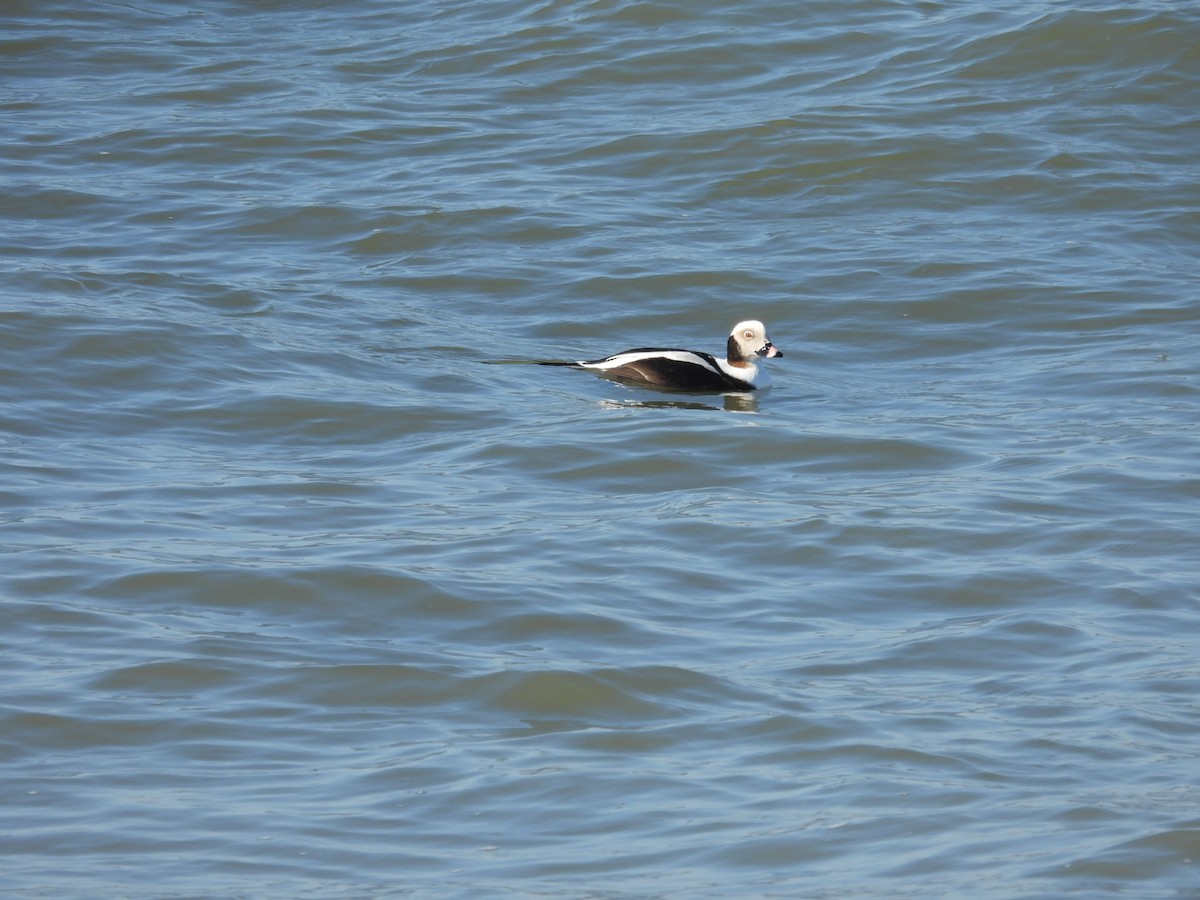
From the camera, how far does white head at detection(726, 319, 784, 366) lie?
33.3 feet

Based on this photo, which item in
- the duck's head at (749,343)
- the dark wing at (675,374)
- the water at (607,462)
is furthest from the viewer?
the duck's head at (749,343)

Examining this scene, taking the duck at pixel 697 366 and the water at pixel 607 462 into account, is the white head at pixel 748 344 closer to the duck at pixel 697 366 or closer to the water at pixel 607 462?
the duck at pixel 697 366

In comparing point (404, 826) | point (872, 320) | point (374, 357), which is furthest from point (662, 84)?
point (404, 826)

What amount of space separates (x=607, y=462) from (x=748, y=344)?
7.12 feet

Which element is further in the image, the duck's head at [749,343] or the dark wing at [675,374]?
the duck's head at [749,343]

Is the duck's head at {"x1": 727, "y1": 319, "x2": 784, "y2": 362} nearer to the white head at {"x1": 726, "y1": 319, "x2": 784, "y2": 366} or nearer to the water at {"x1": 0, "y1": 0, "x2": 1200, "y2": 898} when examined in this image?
the white head at {"x1": 726, "y1": 319, "x2": 784, "y2": 366}

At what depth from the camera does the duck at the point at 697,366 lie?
32.6ft

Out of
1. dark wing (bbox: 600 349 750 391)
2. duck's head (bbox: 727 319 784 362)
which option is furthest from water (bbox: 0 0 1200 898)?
duck's head (bbox: 727 319 784 362)

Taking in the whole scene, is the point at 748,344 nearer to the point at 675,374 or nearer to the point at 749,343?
the point at 749,343

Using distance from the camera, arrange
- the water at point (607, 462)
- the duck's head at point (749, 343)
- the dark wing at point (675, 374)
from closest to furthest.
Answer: the water at point (607, 462) < the dark wing at point (675, 374) < the duck's head at point (749, 343)

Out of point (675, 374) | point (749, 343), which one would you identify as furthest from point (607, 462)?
point (749, 343)

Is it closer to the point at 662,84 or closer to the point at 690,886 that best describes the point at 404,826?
the point at 690,886

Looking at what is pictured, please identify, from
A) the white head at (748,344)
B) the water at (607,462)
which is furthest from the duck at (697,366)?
the water at (607,462)

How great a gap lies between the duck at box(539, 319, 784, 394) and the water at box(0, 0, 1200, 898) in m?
0.16
